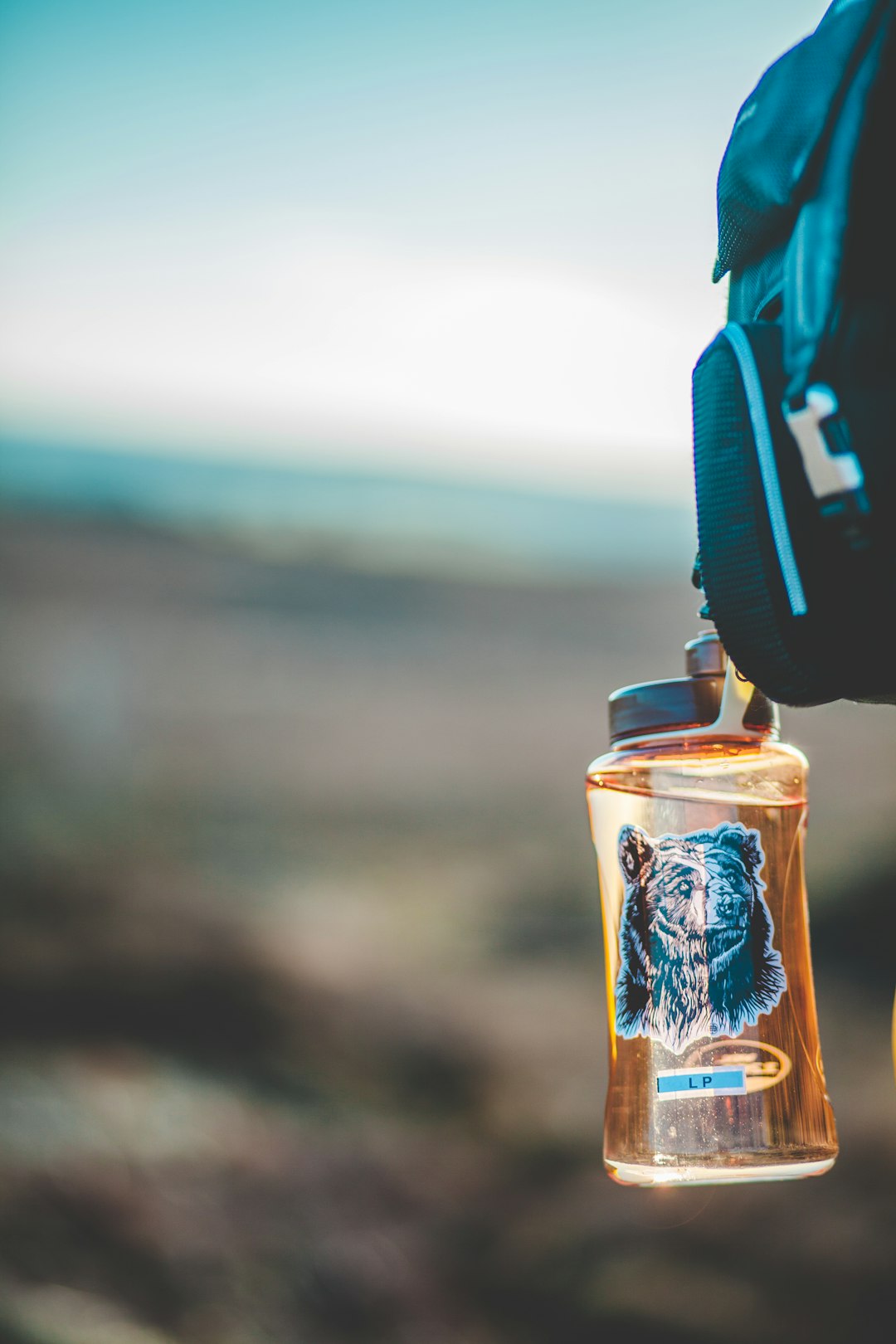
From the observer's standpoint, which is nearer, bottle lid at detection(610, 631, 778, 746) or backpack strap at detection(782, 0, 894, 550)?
backpack strap at detection(782, 0, 894, 550)

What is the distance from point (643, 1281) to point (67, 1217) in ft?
3.75

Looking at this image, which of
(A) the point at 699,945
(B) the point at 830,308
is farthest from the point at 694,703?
(B) the point at 830,308

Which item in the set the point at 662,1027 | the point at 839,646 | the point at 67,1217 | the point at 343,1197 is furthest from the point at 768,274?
the point at 67,1217

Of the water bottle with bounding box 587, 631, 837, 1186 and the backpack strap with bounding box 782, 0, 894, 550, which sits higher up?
the backpack strap with bounding box 782, 0, 894, 550

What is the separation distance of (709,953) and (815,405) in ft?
1.06

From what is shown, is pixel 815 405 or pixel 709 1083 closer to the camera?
pixel 815 405

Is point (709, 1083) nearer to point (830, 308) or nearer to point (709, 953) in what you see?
point (709, 953)

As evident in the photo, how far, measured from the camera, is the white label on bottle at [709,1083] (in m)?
0.63

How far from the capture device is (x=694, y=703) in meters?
0.68

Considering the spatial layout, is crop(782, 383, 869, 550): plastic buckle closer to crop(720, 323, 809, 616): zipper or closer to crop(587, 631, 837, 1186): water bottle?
crop(720, 323, 809, 616): zipper

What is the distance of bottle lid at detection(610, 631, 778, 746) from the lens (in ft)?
2.22

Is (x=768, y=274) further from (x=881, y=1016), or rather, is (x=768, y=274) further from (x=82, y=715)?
(x=82, y=715)

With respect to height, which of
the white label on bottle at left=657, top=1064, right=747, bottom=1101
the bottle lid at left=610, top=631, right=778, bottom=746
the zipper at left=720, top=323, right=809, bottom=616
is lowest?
the white label on bottle at left=657, top=1064, right=747, bottom=1101

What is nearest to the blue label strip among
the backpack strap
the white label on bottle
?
the white label on bottle
